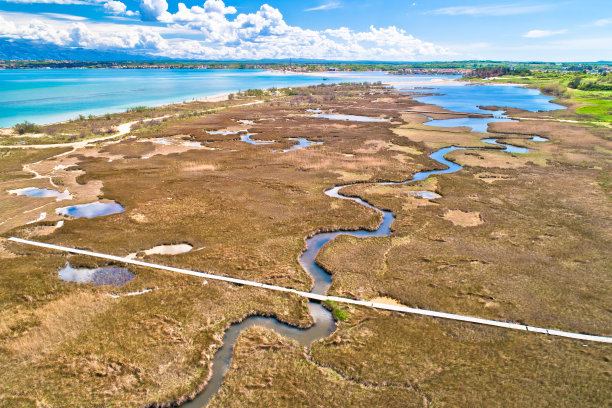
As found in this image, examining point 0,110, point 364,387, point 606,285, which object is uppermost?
point 0,110

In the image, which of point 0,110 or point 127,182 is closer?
point 127,182

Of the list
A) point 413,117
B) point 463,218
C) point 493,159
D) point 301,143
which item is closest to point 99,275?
point 463,218

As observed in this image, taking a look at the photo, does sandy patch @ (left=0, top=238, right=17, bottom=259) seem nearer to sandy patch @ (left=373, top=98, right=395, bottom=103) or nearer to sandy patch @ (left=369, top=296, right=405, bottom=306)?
sandy patch @ (left=369, top=296, right=405, bottom=306)

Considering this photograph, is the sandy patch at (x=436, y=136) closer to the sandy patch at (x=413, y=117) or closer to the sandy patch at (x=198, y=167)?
the sandy patch at (x=413, y=117)

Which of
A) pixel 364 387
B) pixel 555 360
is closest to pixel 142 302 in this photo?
pixel 364 387

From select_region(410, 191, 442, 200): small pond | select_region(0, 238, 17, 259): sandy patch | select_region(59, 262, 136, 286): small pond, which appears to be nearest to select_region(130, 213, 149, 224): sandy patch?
select_region(59, 262, 136, 286): small pond

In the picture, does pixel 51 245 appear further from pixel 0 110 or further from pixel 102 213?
pixel 0 110

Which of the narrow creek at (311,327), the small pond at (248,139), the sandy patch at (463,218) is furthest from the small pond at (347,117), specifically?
the narrow creek at (311,327)
